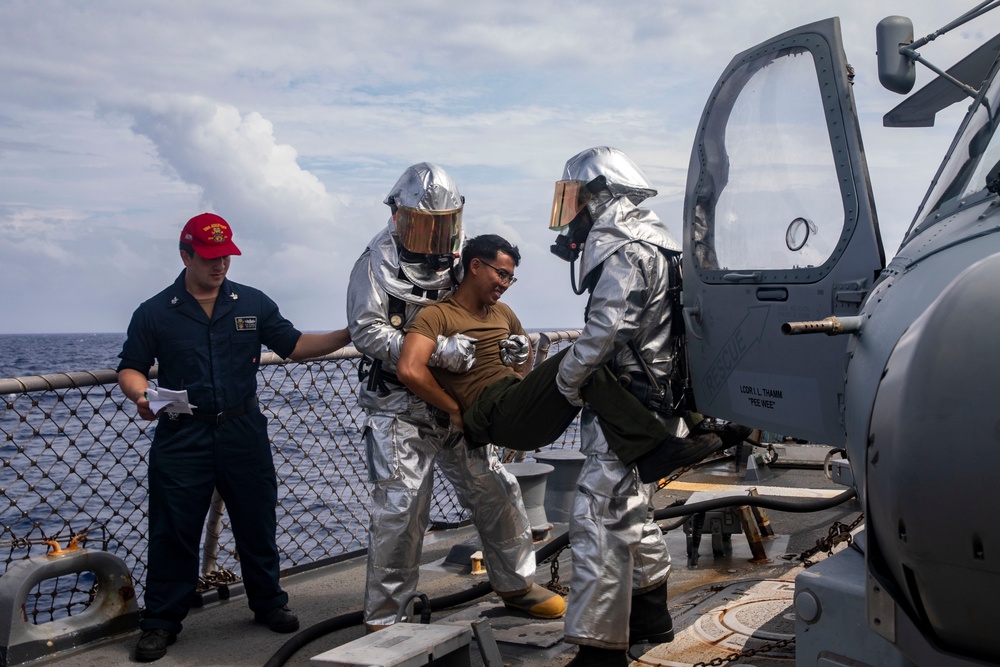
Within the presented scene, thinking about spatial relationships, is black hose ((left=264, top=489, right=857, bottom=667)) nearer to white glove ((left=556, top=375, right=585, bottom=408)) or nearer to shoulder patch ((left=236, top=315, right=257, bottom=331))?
white glove ((left=556, top=375, right=585, bottom=408))

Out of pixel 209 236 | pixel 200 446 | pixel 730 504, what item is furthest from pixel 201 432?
pixel 730 504

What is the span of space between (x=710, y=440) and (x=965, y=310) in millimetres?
2639

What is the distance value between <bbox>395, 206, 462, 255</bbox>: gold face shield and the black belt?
1116 millimetres

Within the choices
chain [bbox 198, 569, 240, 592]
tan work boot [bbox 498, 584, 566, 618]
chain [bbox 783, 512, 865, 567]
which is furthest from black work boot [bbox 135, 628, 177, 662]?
chain [bbox 783, 512, 865, 567]

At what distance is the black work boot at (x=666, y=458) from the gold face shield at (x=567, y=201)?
1087mm

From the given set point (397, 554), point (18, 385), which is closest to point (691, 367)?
point (397, 554)

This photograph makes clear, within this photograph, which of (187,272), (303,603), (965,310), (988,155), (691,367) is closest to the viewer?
(965,310)

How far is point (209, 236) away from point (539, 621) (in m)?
2.46

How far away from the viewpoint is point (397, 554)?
442 cm

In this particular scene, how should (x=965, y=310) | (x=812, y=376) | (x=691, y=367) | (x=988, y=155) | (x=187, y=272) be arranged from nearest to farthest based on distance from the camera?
(x=965, y=310) → (x=988, y=155) → (x=812, y=376) → (x=691, y=367) → (x=187, y=272)

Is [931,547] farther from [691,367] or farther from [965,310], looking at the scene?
[691,367]

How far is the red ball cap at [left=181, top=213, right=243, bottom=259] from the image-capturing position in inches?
182

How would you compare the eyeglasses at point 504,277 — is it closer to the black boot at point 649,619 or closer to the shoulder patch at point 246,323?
the shoulder patch at point 246,323

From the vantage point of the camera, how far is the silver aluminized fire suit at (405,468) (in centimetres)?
441
